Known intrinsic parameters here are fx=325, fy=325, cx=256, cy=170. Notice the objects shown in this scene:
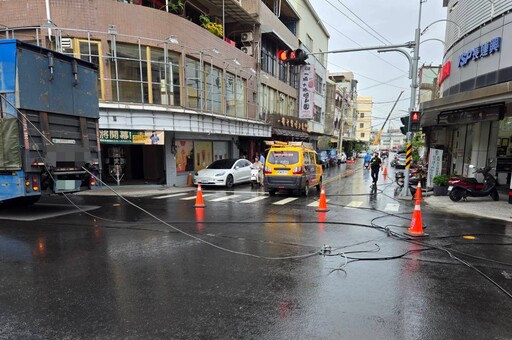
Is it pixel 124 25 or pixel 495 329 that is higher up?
pixel 124 25

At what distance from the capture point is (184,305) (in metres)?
3.96

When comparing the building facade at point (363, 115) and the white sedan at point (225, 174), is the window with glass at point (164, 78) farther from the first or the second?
the building facade at point (363, 115)

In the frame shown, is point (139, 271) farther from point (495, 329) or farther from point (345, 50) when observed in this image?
point (345, 50)

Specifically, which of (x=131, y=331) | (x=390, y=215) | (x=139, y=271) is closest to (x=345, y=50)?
(x=390, y=215)

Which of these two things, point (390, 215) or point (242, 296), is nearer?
point (242, 296)

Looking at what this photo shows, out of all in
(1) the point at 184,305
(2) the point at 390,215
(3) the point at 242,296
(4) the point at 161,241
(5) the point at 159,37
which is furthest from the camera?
(5) the point at 159,37

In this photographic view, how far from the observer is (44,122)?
8.59 metres

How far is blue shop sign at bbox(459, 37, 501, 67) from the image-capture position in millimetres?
11458

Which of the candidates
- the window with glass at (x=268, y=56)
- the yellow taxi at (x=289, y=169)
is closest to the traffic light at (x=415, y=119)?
the yellow taxi at (x=289, y=169)

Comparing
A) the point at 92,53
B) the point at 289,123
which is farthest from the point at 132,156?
the point at 289,123

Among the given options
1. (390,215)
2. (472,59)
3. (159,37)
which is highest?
(159,37)

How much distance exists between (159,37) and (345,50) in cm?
926

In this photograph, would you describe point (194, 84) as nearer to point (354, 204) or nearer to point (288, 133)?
point (354, 204)

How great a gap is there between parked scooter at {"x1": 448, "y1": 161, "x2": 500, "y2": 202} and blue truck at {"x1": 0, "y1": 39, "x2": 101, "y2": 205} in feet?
42.3
